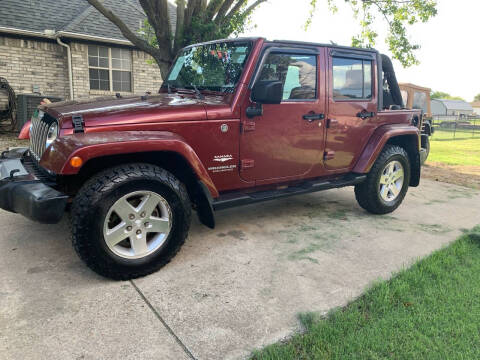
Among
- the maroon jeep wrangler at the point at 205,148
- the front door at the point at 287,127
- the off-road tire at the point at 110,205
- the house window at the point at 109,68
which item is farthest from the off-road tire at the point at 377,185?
the house window at the point at 109,68

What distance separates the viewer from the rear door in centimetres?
404

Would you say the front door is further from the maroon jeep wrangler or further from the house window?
the house window

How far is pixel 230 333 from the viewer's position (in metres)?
2.27

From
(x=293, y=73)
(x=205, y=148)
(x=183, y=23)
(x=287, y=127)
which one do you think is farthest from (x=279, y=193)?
(x=183, y=23)

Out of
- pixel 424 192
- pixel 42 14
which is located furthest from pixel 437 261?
pixel 42 14

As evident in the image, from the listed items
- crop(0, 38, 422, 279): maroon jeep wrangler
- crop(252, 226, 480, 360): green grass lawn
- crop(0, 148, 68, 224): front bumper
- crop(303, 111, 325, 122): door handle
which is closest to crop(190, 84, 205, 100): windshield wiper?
crop(0, 38, 422, 279): maroon jeep wrangler

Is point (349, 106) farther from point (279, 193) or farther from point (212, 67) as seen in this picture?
point (212, 67)

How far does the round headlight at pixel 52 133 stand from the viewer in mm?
2836

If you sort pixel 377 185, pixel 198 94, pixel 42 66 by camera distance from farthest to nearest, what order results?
pixel 42 66 → pixel 377 185 → pixel 198 94

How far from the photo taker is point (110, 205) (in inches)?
105

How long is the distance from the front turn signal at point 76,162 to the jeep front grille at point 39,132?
71cm

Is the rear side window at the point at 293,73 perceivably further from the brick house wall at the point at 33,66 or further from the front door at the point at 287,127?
the brick house wall at the point at 33,66

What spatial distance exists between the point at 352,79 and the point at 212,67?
64.2 inches

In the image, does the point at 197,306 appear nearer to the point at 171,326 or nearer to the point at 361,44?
the point at 171,326
